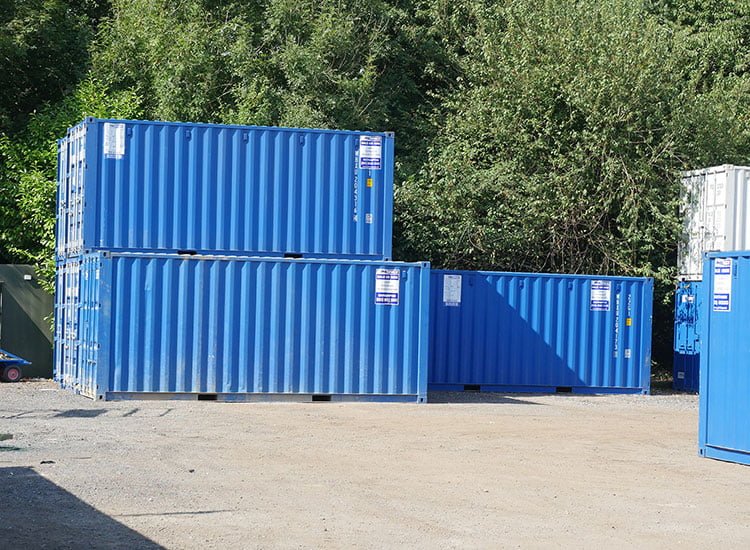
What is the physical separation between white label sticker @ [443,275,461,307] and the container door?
30.5ft

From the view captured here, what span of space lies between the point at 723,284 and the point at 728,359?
778mm

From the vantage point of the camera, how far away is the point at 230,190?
18.5m

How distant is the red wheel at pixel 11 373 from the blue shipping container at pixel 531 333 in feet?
24.4

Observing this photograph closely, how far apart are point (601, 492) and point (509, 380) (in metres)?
11.9

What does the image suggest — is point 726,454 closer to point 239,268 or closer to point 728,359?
point 728,359

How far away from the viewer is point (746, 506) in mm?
9523

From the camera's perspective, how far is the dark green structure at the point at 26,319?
22.4 m

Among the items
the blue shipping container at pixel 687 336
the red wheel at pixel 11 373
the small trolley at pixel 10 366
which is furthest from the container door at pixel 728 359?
the red wheel at pixel 11 373

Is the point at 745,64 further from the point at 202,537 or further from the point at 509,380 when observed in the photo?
the point at 202,537

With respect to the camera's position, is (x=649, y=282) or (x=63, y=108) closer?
(x=649, y=282)

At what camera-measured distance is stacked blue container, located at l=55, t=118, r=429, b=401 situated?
17.8 meters

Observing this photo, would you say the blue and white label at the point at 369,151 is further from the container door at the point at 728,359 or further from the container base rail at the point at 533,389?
the container door at the point at 728,359

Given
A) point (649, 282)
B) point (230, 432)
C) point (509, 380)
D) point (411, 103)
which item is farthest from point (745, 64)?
point (230, 432)

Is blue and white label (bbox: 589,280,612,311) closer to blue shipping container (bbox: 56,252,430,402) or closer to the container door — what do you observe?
blue shipping container (bbox: 56,252,430,402)
